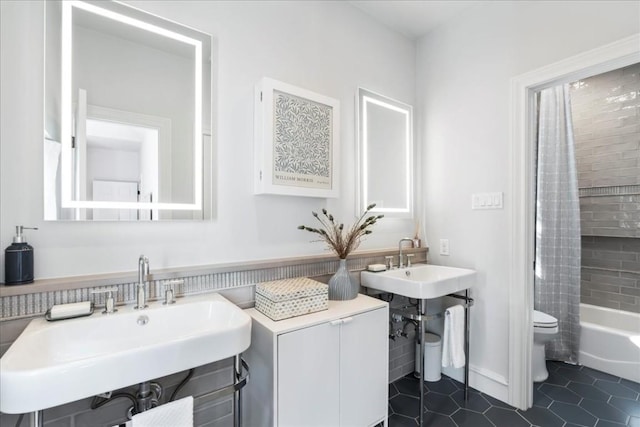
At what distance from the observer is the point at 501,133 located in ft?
6.54

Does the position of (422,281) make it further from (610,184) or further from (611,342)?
(610,184)

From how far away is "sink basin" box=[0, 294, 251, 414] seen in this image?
2.36ft

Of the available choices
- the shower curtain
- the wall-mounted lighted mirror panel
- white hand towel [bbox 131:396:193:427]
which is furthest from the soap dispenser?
the shower curtain

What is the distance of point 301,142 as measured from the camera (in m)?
1.74

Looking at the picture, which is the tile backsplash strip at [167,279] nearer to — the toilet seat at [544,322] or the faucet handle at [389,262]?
the faucet handle at [389,262]

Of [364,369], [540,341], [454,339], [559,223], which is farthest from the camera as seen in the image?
[559,223]

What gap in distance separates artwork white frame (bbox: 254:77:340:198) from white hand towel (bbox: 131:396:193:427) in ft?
3.19

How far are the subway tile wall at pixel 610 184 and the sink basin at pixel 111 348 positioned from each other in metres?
3.28

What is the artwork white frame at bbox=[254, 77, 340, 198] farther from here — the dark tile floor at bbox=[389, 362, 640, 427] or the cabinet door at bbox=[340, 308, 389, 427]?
the dark tile floor at bbox=[389, 362, 640, 427]

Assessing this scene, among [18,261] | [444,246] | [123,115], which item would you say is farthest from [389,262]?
[18,261]

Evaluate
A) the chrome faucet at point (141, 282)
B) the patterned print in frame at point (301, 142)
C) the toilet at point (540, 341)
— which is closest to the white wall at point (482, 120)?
the toilet at point (540, 341)

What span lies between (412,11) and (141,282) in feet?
8.03

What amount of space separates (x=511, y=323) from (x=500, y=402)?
518 millimetres

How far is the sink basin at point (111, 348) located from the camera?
0.72 m
